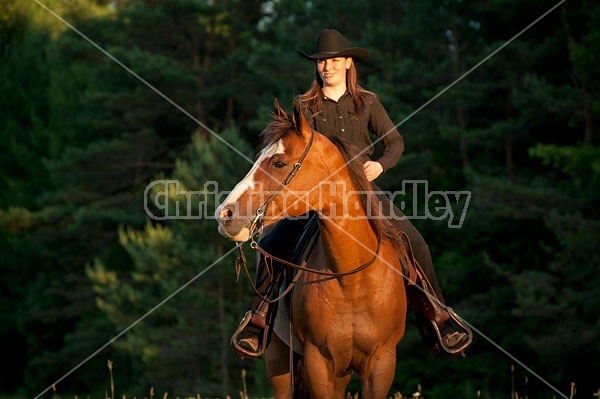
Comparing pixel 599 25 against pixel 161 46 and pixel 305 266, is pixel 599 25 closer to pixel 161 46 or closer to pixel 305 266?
pixel 305 266

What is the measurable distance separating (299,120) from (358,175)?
598 mm

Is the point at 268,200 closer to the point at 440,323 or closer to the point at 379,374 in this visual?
the point at 379,374

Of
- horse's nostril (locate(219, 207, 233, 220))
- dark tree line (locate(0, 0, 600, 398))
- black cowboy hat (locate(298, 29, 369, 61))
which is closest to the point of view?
horse's nostril (locate(219, 207, 233, 220))

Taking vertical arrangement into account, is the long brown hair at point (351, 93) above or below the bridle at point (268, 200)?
above

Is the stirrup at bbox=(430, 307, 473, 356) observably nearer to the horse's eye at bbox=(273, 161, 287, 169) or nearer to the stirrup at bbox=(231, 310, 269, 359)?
the stirrup at bbox=(231, 310, 269, 359)

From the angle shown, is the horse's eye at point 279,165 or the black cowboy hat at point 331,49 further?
the black cowboy hat at point 331,49

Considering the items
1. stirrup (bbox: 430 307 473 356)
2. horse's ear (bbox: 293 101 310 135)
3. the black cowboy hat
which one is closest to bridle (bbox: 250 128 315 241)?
horse's ear (bbox: 293 101 310 135)

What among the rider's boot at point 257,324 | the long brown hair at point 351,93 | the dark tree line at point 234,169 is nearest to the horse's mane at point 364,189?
the long brown hair at point 351,93

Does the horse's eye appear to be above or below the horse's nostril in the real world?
above

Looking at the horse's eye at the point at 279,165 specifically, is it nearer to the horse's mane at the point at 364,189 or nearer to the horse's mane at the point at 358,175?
the horse's mane at the point at 358,175

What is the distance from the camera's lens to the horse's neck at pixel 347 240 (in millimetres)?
6332

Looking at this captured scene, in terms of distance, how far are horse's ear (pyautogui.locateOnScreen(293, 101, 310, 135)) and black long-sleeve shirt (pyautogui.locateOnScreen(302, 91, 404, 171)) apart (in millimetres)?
1006

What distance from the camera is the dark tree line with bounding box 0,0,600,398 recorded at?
960 inches

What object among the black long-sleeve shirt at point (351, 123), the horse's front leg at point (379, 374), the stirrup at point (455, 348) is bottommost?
the horse's front leg at point (379, 374)
